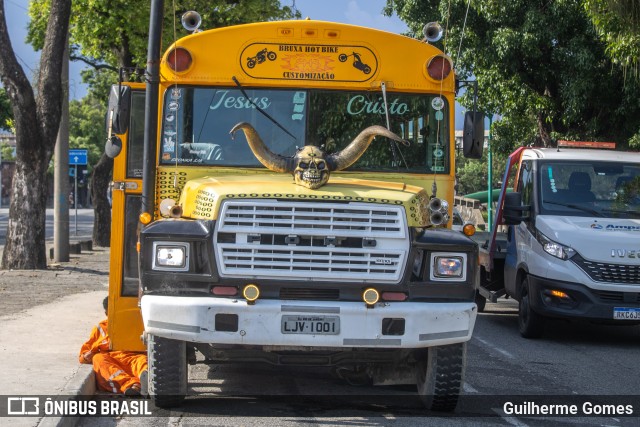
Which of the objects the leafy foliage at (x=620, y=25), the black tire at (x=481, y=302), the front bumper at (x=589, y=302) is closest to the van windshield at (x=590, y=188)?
the front bumper at (x=589, y=302)

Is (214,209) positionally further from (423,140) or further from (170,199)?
(423,140)

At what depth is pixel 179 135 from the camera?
8.53 metres

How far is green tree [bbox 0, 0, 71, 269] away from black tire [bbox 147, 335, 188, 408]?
42.1 feet

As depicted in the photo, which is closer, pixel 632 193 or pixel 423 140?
pixel 423 140

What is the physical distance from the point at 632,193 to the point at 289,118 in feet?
20.4

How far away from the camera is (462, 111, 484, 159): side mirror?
8.98m

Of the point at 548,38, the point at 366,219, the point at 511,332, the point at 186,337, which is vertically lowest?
the point at 511,332

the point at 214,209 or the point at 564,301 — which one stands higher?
the point at 214,209

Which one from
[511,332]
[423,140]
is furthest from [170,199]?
[511,332]

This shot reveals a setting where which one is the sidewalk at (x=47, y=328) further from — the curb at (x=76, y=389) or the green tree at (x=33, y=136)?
the green tree at (x=33, y=136)

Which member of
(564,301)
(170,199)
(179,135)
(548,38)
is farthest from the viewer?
(548,38)

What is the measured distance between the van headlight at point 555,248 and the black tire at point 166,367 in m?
6.23

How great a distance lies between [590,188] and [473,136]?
4638mm

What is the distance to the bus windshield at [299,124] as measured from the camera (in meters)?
8.51
